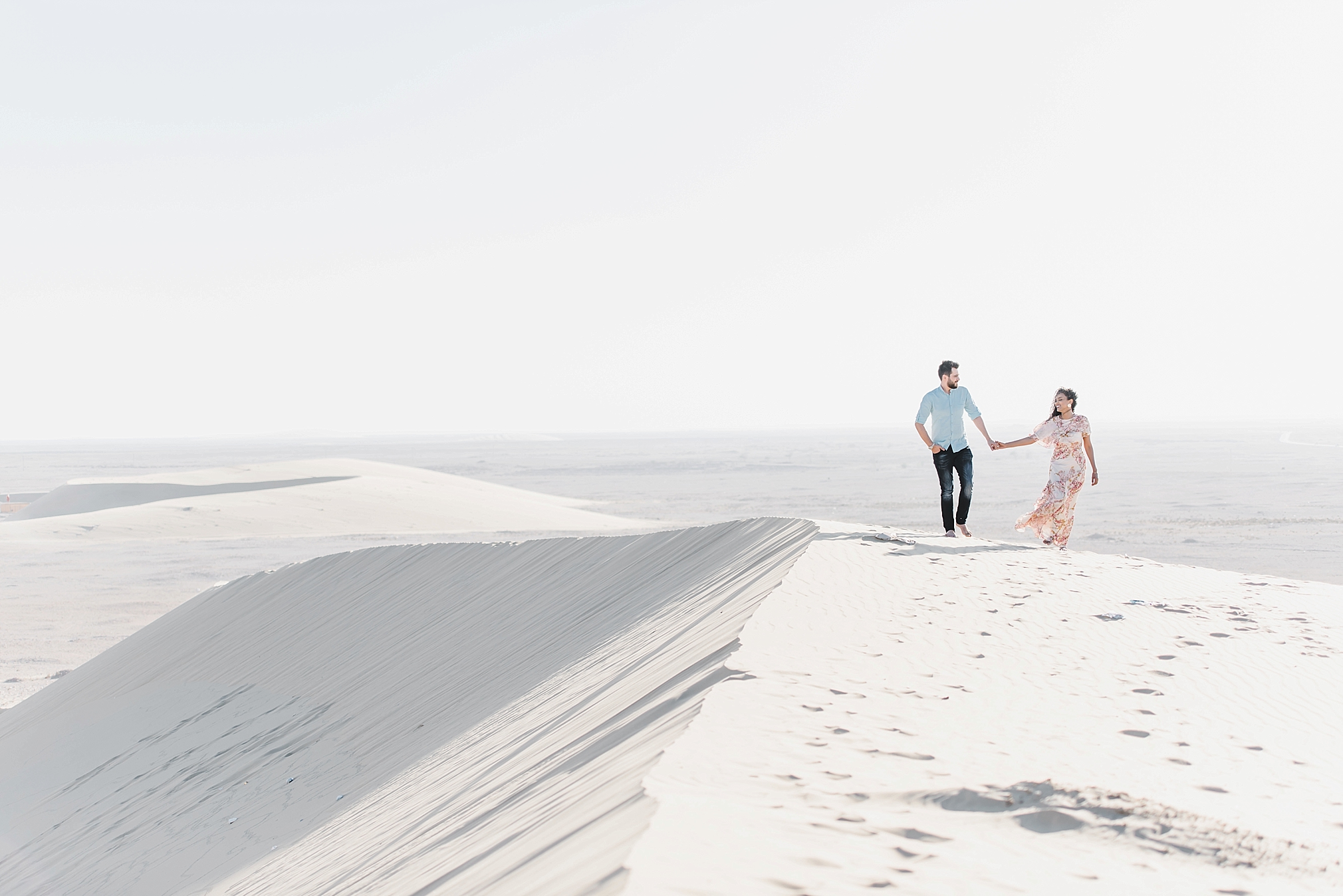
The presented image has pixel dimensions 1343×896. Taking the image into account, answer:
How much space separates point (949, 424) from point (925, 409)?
23 centimetres

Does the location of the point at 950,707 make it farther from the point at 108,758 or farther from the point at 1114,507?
the point at 1114,507

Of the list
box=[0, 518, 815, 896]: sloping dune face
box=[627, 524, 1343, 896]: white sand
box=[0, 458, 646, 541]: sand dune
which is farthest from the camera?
box=[0, 458, 646, 541]: sand dune

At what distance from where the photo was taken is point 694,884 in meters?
2.04

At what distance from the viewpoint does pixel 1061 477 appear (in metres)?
7.76

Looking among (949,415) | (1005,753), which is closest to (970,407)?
(949,415)

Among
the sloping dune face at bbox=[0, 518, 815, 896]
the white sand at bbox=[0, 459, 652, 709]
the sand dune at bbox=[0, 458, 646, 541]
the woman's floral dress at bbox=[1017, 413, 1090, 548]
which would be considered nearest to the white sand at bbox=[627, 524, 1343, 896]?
the sloping dune face at bbox=[0, 518, 815, 896]

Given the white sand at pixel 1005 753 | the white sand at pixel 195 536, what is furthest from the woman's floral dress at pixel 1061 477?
the white sand at pixel 195 536

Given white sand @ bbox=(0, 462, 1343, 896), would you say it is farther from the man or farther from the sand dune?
the sand dune

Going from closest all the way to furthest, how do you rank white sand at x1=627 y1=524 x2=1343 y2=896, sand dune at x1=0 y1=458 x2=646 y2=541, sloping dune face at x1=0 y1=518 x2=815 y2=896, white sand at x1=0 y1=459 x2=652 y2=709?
1. white sand at x1=627 y1=524 x2=1343 y2=896
2. sloping dune face at x1=0 y1=518 x2=815 y2=896
3. white sand at x1=0 y1=459 x2=652 y2=709
4. sand dune at x1=0 y1=458 x2=646 y2=541

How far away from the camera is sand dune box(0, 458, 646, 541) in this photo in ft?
74.4

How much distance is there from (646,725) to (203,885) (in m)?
2.42

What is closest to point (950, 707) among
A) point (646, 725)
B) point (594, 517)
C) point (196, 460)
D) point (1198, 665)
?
point (646, 725)

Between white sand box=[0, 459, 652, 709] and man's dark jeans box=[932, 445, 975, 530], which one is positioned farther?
white sand box=[0, 459, 652, 709]

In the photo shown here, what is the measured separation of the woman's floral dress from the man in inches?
23.3
